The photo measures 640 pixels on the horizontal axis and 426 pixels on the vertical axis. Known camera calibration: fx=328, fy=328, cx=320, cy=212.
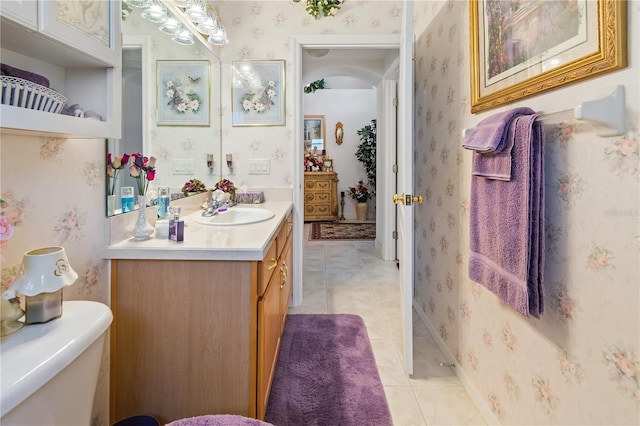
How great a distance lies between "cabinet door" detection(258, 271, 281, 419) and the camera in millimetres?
1187

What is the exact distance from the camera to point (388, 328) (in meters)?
2.21

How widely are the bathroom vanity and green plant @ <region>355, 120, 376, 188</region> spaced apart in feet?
18.0

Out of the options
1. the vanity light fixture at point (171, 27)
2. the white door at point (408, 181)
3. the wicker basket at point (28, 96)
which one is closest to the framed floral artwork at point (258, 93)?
the vanity light fixture at point (171, 27)

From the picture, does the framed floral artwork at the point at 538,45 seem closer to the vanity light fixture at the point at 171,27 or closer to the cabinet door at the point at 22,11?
the cabinet door at the point at 22,11

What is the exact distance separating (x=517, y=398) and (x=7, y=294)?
156 centimetres

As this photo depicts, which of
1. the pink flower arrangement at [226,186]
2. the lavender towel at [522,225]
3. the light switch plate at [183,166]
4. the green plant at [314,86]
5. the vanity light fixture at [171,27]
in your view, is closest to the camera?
the lavender towel at [522,225]

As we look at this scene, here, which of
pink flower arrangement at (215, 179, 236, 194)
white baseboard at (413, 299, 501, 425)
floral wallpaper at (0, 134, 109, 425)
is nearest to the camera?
floral wallpaper at (0, 134, 109, 425)

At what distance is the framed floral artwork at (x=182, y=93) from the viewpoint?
1763 mm

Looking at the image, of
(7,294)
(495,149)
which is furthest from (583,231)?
(7,294)

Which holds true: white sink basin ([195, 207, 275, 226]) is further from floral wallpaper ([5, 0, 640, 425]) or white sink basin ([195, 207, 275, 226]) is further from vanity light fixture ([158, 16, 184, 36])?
vanity light fixture ([158, 16, 184, 36])

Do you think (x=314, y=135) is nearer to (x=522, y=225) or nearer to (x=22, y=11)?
(x=522, y=225)

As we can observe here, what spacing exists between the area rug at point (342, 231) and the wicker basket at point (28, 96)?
4337mm

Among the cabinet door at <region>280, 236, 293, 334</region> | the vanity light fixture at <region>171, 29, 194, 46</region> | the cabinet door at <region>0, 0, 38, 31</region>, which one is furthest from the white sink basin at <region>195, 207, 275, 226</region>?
the cabinet door at <region>0, 0, 38, 31</region>

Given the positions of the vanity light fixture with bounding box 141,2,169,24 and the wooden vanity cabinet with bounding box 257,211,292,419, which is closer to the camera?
the wooden vanity cabinet with bounding box 257,211,292,419
